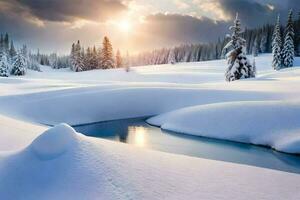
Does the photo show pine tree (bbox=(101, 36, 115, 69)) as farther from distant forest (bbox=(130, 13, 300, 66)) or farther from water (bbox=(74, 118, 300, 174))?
water (bbox=(74, 118, 300, 174))

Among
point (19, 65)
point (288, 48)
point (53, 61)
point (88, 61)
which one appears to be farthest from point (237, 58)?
point (53, 61)

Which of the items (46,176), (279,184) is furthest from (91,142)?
(279,184)

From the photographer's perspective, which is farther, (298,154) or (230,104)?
(230,104)

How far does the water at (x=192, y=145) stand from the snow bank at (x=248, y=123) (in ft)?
2.20

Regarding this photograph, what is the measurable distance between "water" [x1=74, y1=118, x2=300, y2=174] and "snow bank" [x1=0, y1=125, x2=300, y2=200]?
21.9 ft

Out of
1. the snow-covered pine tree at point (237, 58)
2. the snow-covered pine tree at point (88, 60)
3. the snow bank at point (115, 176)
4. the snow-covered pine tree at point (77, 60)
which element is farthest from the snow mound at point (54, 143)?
the snow-covered pine tree at point (88, 60)

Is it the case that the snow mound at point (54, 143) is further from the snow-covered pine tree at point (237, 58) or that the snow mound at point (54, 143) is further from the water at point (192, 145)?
the snow-covered pine tree at point (237, 58)

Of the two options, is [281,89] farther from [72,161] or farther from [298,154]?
[72,161]

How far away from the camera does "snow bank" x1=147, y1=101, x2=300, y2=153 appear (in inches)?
830

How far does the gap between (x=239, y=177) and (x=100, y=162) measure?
3952mm

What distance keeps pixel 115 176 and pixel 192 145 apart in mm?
12588

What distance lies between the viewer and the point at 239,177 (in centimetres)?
1068

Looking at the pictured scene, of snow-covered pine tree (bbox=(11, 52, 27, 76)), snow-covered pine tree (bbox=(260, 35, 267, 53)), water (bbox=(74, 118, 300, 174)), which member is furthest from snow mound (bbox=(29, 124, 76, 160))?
snow-covered pine tree (bbox=(260, 35, 267, 53))

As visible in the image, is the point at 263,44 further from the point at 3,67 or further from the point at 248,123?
the point at 248,123
